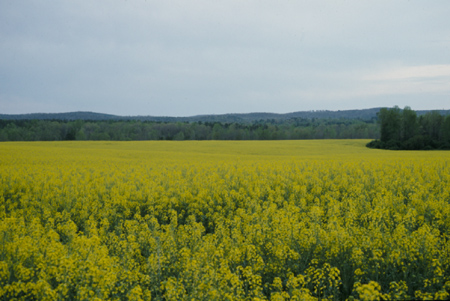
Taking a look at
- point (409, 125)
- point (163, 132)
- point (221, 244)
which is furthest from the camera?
point (163, 132)

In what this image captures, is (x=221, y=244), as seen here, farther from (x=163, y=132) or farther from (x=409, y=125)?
(x=163, y=132)

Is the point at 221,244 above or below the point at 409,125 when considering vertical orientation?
below

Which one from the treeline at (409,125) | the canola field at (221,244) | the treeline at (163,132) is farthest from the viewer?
the treeline at (163,132)

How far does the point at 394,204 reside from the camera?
32.5 ft

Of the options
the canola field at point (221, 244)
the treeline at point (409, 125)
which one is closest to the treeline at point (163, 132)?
the treeline at point (409, 125)

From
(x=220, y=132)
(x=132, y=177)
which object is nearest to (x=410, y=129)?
(x=220, y=132)

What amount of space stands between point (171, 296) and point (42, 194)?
10.2m

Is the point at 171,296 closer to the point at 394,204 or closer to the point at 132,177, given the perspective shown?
the point at 394,204

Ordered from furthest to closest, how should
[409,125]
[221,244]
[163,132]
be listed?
[163,132]
[409,125]
[221,244]

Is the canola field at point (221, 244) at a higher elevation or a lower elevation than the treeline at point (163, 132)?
lower

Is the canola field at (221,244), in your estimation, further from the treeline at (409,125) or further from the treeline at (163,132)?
the treeline at (163,132)

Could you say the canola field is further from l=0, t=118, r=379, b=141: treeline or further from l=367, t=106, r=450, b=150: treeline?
l=0, t=118, r=379, b=141: treeline

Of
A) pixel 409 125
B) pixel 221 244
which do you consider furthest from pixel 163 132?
pixel 221 244

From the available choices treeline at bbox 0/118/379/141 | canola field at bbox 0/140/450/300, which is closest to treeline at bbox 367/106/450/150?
treeline at bbox 0/118/379/141
